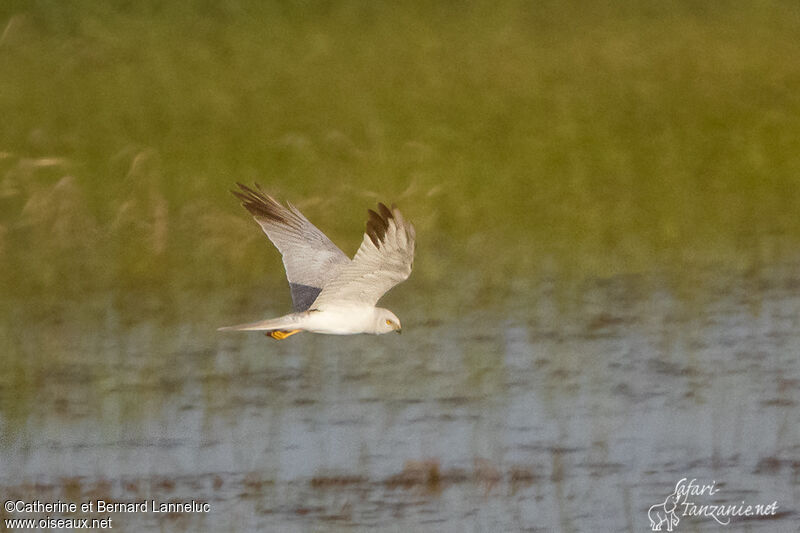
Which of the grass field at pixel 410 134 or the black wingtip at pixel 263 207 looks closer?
the black wingtip at pixel 263 207

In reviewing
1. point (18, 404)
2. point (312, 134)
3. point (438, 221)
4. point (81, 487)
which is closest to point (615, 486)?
point (81, 487)

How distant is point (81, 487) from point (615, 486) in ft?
10.7

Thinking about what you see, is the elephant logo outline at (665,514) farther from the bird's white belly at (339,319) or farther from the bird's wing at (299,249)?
the bird's wing at (299,249)

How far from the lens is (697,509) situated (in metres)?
11.6

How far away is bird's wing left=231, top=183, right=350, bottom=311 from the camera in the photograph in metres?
12.4

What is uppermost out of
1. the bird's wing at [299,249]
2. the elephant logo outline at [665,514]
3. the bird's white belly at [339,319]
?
the bird's wing at [299,249]

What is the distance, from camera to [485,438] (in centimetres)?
1248

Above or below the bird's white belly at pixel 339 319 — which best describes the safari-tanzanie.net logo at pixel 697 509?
below

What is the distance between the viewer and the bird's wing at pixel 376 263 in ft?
34.9

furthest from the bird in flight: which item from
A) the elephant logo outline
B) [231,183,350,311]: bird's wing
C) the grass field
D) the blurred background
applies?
the grass field

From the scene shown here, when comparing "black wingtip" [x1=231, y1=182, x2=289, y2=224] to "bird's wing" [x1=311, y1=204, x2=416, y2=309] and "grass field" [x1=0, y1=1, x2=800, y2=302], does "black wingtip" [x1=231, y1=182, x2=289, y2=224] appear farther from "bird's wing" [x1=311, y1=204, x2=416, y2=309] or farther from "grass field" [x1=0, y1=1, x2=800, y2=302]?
"grass field" [x1=0, y1=1, x2=800, y2=302]

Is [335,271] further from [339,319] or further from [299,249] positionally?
[339,319]

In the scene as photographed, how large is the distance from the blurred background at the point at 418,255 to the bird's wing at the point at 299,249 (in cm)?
99

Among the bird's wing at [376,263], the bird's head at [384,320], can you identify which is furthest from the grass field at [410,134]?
the bird's wing at [376,263]
